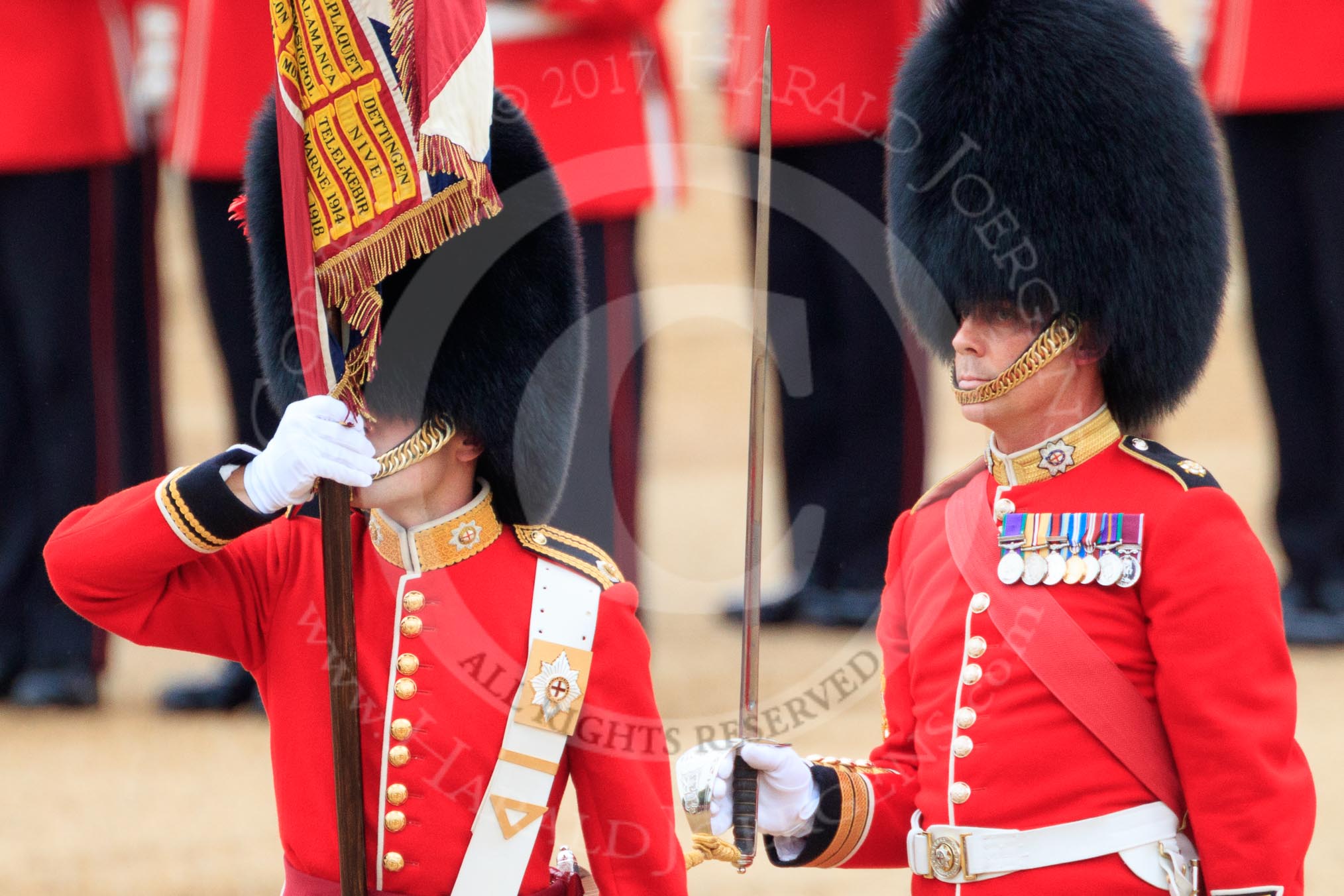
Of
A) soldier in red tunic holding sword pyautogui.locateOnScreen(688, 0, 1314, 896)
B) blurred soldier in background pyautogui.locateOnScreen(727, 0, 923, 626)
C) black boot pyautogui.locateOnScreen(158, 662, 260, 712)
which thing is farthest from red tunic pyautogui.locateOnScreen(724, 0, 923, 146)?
soldier in red tunic holding sword pyautogui.locateOnScreen(688, 0, 1314, 896)

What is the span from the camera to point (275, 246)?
6.39 feet

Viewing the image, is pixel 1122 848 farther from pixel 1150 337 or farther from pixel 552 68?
pixel 552 68

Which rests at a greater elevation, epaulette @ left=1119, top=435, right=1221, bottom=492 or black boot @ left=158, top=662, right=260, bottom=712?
epaulette @ left=1119, top=435, right=1221, bottom=492

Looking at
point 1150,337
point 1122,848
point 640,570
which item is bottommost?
point 640,570

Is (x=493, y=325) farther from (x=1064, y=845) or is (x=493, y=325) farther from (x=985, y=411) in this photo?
(x=1064, y=845)

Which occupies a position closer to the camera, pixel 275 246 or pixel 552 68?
pixel 275 246

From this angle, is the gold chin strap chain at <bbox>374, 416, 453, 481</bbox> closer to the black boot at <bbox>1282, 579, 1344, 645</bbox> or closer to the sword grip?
the sword grip

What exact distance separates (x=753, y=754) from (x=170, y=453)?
279cm

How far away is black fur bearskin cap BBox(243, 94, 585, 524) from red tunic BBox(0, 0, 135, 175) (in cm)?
188

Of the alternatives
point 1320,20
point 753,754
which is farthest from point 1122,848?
point 1320,20

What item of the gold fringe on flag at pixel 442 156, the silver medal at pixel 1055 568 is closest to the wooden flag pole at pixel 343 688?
the gold fringe on flag at pixel 442 156

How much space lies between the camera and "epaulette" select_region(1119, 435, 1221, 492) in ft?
5.71

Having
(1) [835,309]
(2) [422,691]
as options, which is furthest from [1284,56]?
(2) [422,691]

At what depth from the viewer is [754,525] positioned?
1.77 meters
